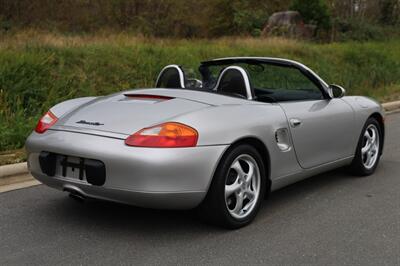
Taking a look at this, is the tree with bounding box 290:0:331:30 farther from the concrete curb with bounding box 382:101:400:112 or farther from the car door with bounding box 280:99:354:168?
the car door with bounding box 280:99:354:168

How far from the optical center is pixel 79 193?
3797 millimetres

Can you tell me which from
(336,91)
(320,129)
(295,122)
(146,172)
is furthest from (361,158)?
(146,172)

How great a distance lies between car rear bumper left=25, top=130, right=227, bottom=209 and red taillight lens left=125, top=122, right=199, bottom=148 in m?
0.04

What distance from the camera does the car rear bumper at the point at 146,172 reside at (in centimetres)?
355

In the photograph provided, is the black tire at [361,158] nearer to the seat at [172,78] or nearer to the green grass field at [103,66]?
the seat at [172,78]

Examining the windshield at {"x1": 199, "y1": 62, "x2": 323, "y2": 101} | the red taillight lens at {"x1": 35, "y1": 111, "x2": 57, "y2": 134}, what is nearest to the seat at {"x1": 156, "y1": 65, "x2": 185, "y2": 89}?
the windshield at {"x1": 199, "y1": 62, "x2": 323, "y2": 101}

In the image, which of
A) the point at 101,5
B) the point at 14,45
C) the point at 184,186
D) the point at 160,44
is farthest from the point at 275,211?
the point at 101,5

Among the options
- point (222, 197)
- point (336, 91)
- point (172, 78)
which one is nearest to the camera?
point (222, 197)

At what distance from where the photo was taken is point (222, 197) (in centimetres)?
386

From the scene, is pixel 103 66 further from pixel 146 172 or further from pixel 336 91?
pixel 146 172

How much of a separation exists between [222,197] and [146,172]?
0.65 metres

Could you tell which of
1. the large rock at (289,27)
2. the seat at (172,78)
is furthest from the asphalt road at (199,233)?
the large rock at (289,27)

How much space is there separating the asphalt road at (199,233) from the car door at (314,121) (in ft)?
1.42

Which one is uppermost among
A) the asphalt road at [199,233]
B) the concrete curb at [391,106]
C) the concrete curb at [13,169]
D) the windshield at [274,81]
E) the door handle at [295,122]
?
the windshield at [274,81]
